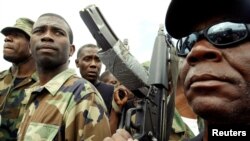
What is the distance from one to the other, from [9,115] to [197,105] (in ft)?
9.19

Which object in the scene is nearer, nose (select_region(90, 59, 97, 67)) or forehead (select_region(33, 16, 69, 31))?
forehead (select_region(33, 16, 69, 31))

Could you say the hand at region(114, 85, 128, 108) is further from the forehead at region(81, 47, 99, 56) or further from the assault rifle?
the forehead at region(81, 47, 99, 56)

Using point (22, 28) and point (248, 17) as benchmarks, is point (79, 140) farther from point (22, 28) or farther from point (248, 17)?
point (22, 28)

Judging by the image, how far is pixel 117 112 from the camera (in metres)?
3.83

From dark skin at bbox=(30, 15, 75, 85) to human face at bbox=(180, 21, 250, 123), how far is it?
1996mm

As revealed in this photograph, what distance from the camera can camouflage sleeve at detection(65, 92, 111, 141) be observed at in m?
2.67

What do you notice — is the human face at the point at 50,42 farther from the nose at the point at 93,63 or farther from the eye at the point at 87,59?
the eye at the point at 87,59

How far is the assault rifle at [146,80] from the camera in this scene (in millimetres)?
2061

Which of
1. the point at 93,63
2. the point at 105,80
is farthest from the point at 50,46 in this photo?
the point at 105,80

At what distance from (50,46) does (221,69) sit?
216 centimetres

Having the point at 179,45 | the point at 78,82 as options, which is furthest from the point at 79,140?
the point at 179,45

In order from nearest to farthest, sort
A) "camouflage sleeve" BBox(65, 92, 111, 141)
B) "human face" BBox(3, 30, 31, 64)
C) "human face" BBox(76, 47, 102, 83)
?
"camouflage sleeve" BBox(65, 92, 111, 141) < "human face" BBox(3, 30, 31, 64) < "human face" BBox(76, 47, 102, 83)

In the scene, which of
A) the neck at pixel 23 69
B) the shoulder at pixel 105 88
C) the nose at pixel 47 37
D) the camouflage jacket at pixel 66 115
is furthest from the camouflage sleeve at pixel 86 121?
the neck at pixel 23 69

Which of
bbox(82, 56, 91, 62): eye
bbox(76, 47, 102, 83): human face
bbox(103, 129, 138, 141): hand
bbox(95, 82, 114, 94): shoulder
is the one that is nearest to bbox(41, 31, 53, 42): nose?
bbox(95, 82, 114, 94): shoulder
